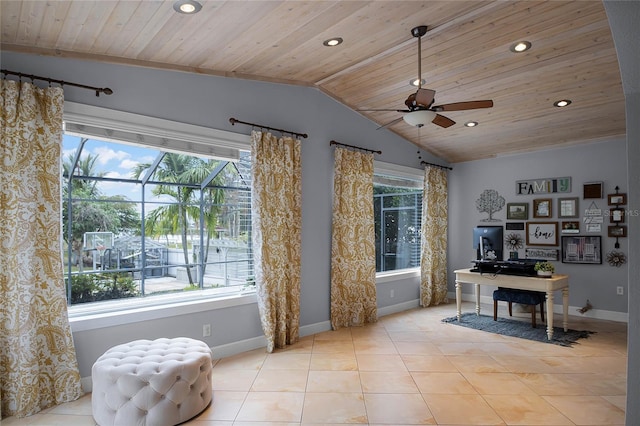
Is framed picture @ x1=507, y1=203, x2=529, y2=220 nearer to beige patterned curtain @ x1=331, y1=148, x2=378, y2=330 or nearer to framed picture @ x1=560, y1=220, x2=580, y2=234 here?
framed picture @ x1=560, y1=220, x2=580, y2=234

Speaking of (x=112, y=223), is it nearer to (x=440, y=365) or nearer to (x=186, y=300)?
(x=186, y=300)

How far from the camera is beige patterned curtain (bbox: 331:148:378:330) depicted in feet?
16.4

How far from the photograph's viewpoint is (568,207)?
18.9 feet

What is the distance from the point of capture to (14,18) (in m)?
2.47

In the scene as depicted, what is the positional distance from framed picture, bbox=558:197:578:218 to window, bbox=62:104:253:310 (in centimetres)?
458

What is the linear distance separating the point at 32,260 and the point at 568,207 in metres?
6.43

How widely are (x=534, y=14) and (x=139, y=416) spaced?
4.07 metres

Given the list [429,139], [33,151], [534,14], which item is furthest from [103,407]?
[429,139]

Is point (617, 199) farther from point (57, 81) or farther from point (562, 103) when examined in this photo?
point (57, 81)

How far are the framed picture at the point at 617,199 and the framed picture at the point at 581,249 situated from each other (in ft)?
1.67

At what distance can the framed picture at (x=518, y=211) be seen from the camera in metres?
6.17

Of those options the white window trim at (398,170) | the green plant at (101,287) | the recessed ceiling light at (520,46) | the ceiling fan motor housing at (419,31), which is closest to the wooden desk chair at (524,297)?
the white window trim at (398,170)

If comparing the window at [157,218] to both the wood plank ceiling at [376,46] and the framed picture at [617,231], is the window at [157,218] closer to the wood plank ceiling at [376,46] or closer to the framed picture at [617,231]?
the wood plank ceiling at [376,46]

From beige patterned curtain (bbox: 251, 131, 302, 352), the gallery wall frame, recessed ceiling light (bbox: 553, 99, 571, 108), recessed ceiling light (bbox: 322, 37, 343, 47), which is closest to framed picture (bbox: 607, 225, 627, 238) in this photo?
the gallery wall frame
